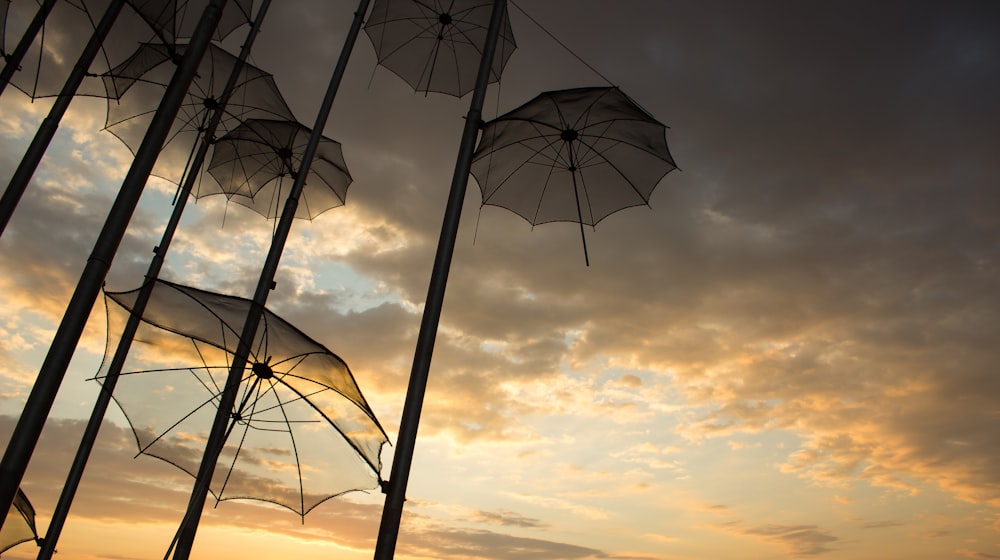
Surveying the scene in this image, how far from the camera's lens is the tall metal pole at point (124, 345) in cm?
941


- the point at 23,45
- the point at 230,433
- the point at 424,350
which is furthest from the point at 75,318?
the point at 23,45

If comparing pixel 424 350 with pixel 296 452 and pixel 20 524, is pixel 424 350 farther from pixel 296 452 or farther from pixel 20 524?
pixel 20 524

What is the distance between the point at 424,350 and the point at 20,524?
14.0m

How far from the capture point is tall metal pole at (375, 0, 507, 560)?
7574mm

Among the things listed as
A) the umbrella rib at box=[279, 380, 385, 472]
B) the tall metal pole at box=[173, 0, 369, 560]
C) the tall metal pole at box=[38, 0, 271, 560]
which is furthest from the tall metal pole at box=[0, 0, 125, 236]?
the umbrella rib at box=[279, 380, 385, 472]

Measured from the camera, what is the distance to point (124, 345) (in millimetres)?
9844

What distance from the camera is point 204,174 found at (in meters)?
19.5

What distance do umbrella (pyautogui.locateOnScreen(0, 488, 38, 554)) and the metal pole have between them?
9799mm

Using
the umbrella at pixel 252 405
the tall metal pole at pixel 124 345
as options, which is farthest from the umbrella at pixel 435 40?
the umbrella at pixel 252 405

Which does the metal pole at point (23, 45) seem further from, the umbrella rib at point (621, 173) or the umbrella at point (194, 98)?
the umbrella rib at point (621, 173)

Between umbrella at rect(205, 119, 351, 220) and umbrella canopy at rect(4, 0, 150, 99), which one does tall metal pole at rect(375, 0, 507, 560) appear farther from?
umbrella canopy at rect(4, 0, 150, 99)

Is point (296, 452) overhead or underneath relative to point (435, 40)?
underneath

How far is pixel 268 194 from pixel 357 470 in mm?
13739

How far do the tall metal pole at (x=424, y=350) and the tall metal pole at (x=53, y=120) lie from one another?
868 cm
